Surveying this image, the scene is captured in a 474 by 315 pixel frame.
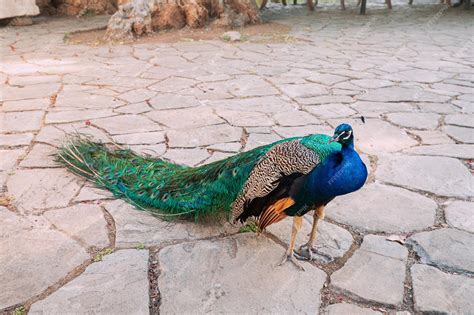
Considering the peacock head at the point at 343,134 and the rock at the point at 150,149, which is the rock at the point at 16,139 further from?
the peacock head at the point at 343,134

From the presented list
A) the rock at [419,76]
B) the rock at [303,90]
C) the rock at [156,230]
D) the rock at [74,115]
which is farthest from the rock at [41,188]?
the rock at [419,76]

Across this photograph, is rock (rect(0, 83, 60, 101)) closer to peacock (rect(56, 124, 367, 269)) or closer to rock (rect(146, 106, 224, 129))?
rock (rect(146, 106, 224, 129))

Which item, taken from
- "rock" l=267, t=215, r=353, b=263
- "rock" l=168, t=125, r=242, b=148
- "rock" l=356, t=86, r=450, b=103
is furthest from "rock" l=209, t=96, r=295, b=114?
"rock" l=267, t=215, r=353, b=263

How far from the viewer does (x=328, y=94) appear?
16.9 feet

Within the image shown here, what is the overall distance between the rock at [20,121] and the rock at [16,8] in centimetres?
679

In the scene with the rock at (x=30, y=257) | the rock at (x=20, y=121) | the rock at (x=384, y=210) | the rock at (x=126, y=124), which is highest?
the rock at (x=20, y=121)

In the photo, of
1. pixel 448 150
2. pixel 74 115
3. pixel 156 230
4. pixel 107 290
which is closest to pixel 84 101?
pixel 74 115

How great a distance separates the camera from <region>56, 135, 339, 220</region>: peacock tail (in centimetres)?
224

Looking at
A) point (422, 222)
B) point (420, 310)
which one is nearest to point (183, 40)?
point (422, 222)

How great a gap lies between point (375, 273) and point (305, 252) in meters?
0.37

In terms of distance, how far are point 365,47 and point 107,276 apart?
6.94 m

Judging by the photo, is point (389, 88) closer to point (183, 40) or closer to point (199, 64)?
point (199, 64)

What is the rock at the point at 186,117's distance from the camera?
166 inches

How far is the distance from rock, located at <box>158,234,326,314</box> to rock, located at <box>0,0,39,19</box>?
9.65 meters
